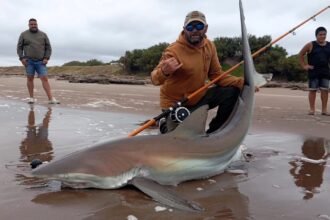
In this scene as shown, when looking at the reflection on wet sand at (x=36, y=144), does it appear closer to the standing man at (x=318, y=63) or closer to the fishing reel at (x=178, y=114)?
the fishing reel at (x=178, y=114)

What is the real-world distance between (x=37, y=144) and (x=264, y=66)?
18.8 m

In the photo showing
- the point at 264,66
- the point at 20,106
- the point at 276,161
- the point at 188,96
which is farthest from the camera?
the point at 264,66

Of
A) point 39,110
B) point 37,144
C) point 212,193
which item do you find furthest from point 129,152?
point 39,110

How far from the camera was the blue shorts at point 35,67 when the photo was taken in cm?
1076

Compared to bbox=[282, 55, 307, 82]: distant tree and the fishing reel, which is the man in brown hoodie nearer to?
the fishing reel

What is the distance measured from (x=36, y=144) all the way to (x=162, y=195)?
9.37ft

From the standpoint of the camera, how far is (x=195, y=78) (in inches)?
197

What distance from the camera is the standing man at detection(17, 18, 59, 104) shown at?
10.8m

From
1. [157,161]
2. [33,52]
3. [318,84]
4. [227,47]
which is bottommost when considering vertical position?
[157,161]

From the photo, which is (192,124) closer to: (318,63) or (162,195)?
(162,195)

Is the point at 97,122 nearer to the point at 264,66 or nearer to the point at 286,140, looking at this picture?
the point at 286,140

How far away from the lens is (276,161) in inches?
182

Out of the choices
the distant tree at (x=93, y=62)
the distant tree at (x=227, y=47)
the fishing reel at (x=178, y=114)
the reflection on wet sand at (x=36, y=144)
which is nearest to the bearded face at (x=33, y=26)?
the reflection on wet sand at (x=36, y=144)

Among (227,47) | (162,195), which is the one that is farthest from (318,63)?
(227,47)
